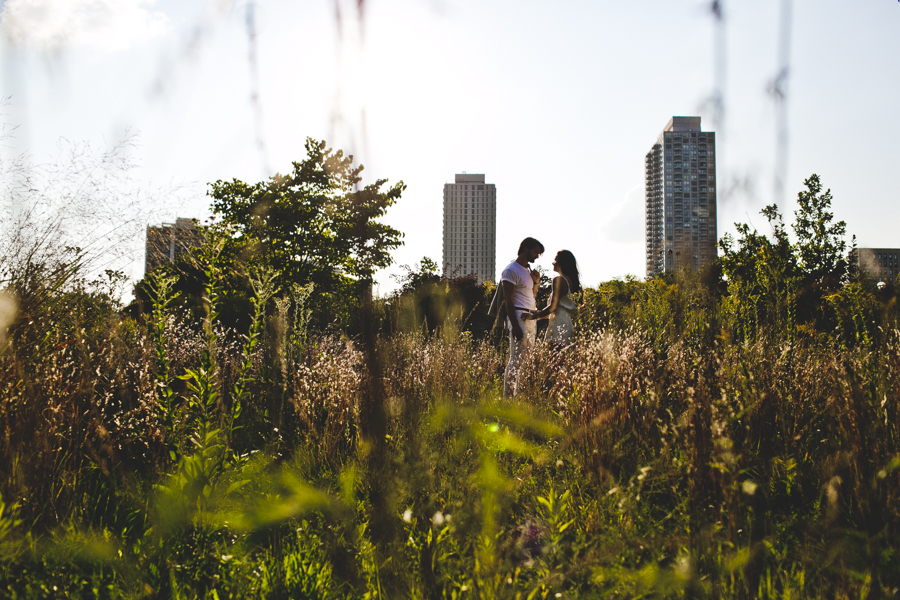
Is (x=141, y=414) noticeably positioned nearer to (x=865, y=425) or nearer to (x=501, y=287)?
(x=501, y=287)

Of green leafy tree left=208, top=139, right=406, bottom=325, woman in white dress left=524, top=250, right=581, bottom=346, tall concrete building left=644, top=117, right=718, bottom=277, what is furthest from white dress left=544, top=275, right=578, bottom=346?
green leafy tree left=208, top=139, right=406, bottom=325

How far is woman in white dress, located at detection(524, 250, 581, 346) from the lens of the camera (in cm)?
452

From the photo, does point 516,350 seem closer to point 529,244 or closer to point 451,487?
point 529,244

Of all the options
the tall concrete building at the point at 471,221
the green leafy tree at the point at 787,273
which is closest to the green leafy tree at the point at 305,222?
the green leafy tree at the point at 787,273

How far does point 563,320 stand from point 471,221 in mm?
118875

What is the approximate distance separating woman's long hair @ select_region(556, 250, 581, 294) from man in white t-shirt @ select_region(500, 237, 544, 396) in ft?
1.07

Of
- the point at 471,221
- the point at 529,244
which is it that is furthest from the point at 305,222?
the point at 471,221

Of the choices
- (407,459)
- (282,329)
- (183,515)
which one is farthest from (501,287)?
(183,515)

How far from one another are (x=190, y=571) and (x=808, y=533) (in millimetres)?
2067

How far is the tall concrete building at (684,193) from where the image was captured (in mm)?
1633

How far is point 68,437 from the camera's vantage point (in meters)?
2.10

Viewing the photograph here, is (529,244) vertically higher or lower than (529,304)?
higher

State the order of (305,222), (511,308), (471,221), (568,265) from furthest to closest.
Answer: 1. (471,221)
2. (305,222)
3. (568,265)
4. (511,308)

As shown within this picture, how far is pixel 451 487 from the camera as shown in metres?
1.89
